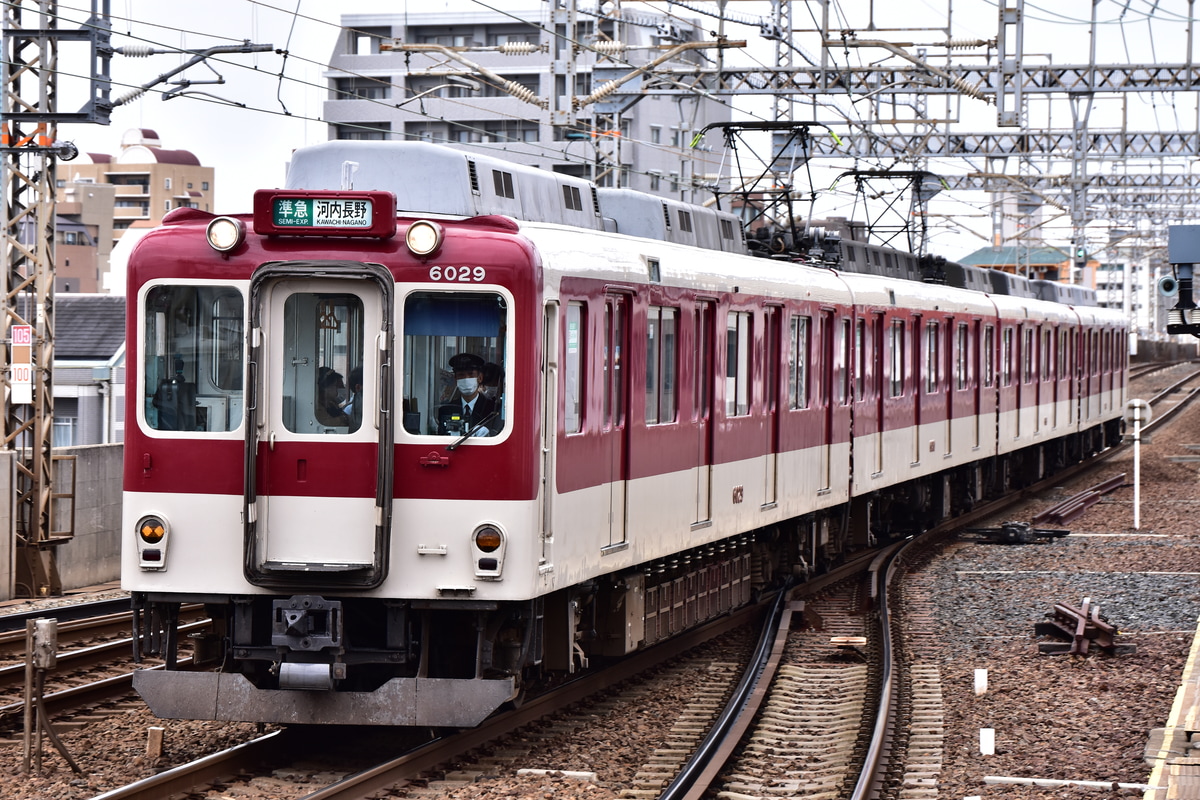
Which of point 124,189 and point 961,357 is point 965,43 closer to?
point 961,357

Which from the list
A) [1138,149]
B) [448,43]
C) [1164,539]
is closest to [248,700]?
[1164,539]

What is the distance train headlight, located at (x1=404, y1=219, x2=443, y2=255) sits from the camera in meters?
8.44

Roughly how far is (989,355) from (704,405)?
12.0 m

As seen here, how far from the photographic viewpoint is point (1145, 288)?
135625mm

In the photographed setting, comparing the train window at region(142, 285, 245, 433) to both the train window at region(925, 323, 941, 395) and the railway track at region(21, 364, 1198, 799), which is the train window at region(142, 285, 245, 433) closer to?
the railway track at region(21, 364, 1198, 799)

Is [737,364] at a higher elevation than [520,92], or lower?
lower

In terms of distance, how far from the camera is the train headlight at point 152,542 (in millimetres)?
8586

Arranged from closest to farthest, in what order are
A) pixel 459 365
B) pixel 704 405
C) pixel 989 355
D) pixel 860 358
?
pixel 459 365, pixel 704 405, pixel 860 358, pixel 989 355

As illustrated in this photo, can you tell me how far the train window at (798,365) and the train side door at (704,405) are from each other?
2137 millimetres

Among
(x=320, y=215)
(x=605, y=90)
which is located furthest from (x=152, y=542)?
(x=605, y=90)

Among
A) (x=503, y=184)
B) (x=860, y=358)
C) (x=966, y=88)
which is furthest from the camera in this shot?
(x=966, y=88)

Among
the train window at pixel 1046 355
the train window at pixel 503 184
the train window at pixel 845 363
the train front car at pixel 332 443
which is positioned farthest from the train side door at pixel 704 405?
the train window at pixel 1046 355

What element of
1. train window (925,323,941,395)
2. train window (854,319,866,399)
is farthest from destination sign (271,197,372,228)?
train window (925,323,941,395)

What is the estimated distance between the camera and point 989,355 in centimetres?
2284
